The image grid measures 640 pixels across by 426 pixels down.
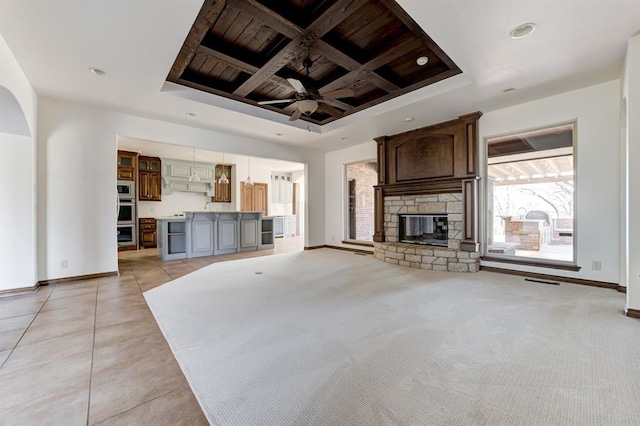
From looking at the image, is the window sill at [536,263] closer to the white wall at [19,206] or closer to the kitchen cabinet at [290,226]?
the white wall at [19,206]

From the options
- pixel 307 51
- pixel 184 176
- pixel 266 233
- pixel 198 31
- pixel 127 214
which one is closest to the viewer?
pixel 198 31

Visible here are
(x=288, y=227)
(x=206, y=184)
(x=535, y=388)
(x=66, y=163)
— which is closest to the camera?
(x=535, y=388)

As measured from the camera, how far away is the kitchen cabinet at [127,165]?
748 cm

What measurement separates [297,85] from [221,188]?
6958mm

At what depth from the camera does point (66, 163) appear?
4008 mm

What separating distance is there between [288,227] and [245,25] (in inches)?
344

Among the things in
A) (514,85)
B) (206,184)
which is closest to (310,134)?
(514,85)

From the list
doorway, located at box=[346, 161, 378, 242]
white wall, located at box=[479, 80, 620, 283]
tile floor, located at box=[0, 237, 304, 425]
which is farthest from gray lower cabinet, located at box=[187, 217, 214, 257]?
white wall, located at box=[479, 80, 620, 283]

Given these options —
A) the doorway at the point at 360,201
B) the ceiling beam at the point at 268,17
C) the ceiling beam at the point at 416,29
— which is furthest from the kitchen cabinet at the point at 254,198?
the ceiling beam at the point at 416,29

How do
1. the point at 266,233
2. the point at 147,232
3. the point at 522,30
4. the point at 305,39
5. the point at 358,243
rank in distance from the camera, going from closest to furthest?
the point at 522,30
the point at 305,39
the point at 358,243
the point at 266,233
the point at 147,232

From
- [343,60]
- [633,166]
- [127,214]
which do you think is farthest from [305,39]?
[127,214]

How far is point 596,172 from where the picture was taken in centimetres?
355

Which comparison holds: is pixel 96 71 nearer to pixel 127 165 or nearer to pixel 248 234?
pixel 248 234

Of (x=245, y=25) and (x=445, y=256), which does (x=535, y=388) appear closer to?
(x=445, y=256)
